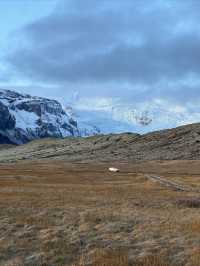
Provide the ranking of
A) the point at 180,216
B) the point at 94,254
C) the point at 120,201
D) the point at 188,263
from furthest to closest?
the point at 120,201 < the point at 180,216 < the point at 94,254 < the point at 188,263

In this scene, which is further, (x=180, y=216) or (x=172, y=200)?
(x=172, y=200)

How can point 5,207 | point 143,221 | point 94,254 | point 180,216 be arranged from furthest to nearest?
point 5,207, point 180,216, point 143,221, point 94,254

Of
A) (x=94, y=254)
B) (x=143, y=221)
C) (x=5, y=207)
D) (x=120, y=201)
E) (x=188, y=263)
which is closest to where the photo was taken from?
(x=188, y=263)

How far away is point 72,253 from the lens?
2409cm

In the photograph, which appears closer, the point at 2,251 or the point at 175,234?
the point at 2,251

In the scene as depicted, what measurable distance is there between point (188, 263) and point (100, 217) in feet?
35.1

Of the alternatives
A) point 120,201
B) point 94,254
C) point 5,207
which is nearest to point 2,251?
point 94,254

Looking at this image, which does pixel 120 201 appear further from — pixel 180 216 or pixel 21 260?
pixel 21 260

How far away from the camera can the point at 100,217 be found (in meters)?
32.2

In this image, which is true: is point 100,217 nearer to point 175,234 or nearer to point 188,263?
point 175,234

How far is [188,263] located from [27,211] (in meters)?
14.9

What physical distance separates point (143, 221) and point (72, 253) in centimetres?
765

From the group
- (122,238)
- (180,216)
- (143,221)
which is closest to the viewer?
(122,238)

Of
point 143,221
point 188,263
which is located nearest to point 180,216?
point 143,221
